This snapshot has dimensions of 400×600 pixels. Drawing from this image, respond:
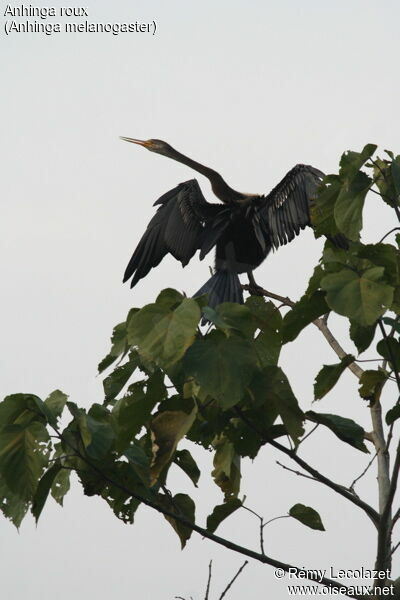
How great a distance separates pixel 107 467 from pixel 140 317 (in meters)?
0.73

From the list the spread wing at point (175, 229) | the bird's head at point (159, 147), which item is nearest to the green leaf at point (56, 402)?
the spread wing at point (175, 229)

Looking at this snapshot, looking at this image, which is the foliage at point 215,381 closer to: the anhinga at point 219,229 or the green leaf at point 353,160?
the green leaf at point 353,160

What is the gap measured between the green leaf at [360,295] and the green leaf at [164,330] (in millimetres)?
343

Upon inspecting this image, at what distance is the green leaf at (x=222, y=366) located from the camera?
224 centimetres

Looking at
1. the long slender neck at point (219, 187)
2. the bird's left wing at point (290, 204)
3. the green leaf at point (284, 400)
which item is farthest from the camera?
the long slender neck at point (219, 187)

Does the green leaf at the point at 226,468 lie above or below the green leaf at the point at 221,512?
above

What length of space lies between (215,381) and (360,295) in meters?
0.41

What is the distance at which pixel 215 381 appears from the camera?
88.2 inches

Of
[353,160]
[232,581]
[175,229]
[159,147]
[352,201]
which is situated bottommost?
[232,581]

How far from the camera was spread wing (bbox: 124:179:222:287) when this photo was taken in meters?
7.57

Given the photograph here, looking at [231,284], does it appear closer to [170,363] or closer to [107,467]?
[107,467]

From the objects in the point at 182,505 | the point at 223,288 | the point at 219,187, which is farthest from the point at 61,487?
the point at 219,187

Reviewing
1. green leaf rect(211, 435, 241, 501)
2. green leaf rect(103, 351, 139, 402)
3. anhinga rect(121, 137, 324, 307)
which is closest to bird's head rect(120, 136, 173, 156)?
anhinga rect(121, 137, 324, 307)

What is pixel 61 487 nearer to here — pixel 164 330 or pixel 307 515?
pixel 307 515
